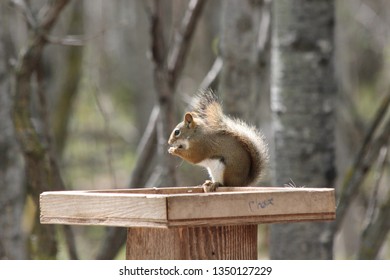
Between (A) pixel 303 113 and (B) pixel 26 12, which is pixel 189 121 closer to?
(A) pixel 303 113

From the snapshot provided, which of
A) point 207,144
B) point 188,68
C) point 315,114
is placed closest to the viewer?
point 207,144

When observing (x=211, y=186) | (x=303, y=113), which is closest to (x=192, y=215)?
(x=211, y=186)

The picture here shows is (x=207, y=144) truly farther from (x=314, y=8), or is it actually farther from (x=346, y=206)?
(x=346, y=206)

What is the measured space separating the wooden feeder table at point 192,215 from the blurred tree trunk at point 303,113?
167 cm

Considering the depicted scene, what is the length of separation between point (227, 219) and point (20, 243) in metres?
2.58

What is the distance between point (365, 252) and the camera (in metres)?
5.01

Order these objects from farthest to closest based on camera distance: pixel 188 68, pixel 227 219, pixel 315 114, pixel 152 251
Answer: pixel 188 68
pixel 315 114
pixel 152 251
pixel 227 219

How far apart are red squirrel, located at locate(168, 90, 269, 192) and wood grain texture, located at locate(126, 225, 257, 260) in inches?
12.5

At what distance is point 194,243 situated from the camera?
8.96 feet

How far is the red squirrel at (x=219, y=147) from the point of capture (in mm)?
3125

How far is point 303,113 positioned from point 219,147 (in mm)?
1509

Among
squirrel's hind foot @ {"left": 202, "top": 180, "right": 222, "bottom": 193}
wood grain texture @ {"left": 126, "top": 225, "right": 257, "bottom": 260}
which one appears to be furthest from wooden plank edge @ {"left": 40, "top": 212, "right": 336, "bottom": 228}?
squirrel's hind foot @ {"left": 202, "top": 180, "right": 222, "bottom": 193}
